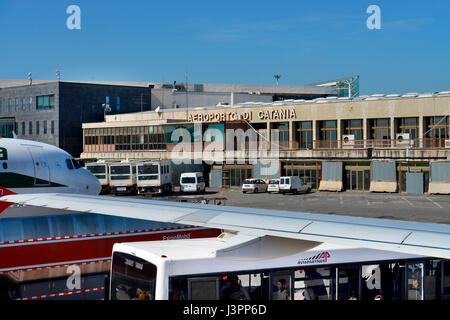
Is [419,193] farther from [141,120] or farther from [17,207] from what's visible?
[17,207]

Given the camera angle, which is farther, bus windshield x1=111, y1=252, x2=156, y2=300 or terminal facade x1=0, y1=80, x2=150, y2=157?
terminal facade x1=0, y1=80, x2=150, y2=157

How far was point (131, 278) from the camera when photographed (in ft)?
35.8

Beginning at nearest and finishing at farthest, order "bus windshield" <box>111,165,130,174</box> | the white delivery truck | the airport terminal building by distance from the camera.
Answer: the airport terminal building → "bus windshield" <box>111,165,130,174</box> → the white delivery truck

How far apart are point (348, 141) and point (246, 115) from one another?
12.9m

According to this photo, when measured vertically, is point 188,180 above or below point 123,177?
below

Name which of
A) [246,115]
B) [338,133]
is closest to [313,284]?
[338,133]

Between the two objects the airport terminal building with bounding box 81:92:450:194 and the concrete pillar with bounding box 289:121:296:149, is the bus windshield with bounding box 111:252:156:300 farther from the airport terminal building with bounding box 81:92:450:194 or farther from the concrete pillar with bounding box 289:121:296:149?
the concrete pillar with bounding box 289:121:296:149

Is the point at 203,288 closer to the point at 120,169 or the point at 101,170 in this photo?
the point at 120,169

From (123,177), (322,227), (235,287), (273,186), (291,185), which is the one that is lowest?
(273,186)

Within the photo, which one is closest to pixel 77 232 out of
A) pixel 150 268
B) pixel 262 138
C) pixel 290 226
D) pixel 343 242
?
pixel 150 268

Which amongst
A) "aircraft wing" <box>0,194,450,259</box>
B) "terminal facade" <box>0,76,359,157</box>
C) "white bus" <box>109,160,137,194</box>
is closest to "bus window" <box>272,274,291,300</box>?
"aircraft wing" <box>0,194,450,259</box>

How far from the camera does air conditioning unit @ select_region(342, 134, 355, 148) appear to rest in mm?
56500

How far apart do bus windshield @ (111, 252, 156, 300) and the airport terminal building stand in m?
44.3

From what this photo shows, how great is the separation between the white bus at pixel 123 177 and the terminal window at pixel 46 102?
2553 centimetres
